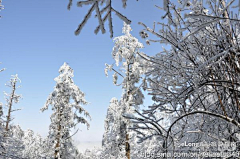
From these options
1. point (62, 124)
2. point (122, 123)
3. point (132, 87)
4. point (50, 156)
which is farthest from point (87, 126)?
point (132, 87)

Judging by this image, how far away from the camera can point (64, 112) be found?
480 inches

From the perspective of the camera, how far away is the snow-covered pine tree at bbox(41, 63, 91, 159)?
11906 mm

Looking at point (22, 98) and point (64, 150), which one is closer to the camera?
point (64, 150)

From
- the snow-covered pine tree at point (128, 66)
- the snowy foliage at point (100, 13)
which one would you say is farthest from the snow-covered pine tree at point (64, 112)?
the snowy foliage at point (100, 13)

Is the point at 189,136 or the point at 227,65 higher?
the point at 227,65

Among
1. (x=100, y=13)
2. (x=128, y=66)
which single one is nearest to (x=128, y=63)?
(x=128, y=66)

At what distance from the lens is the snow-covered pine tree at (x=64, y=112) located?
11.9 m

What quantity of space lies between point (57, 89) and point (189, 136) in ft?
35.9

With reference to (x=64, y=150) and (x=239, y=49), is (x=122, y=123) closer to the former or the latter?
(x=64, y=150)

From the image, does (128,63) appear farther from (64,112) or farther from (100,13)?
(100,13)

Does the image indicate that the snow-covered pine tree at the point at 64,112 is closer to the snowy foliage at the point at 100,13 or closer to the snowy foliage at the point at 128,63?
the snowy foliage at the point at 128,63

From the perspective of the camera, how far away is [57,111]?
12258 millimetres

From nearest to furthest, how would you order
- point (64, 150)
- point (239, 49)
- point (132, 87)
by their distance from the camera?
point (239, 49)
point (132, 87)
point (64, 150)

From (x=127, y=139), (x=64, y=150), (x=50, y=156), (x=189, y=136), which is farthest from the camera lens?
(x=64, y=150)
